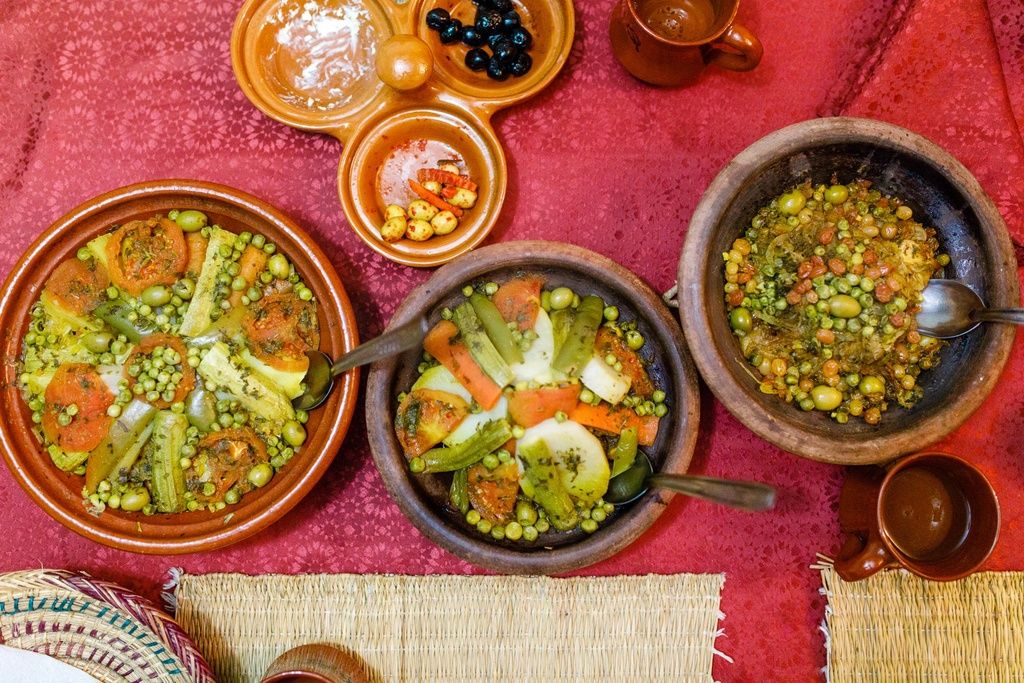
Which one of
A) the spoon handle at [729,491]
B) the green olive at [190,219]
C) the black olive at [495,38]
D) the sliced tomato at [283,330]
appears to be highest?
the black olive at [495,38]

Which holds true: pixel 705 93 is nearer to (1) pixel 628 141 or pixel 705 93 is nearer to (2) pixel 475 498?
(1) pixel 628 141

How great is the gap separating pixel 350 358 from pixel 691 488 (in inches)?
37.5

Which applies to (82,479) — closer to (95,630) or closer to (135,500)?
(135,500)

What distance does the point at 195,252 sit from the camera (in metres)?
Answer: 2.17

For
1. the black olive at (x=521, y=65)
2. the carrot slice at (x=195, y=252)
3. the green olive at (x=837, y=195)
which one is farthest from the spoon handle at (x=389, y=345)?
the green olive at (x=837, y=195)

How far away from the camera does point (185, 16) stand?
2.51 m

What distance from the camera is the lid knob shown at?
2.16m

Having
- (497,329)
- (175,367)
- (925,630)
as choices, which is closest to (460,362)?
(497,329)

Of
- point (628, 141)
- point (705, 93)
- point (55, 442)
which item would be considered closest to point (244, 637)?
point (55, 442)

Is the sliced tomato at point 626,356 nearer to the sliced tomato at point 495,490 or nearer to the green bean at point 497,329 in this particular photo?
the green bean at point 497,329

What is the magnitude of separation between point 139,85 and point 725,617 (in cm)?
274

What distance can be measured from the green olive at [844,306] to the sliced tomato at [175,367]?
6.09 ft

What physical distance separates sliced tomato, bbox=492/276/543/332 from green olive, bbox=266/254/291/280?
64 cm

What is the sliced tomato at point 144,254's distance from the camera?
2.12 m
